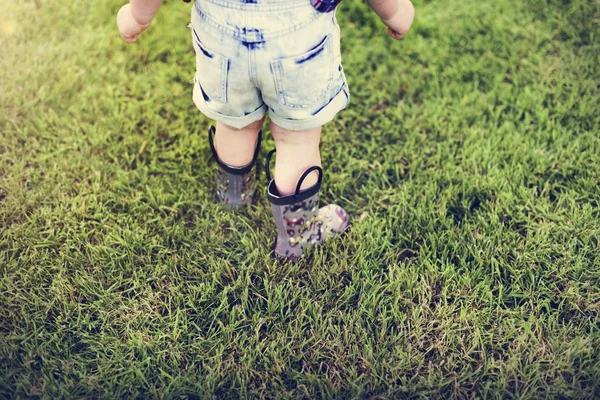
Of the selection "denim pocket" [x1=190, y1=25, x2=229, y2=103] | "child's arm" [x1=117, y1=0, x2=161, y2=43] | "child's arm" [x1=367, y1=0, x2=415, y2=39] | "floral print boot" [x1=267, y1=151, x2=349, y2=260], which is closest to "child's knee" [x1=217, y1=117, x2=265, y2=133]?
"floral print boot" [x1=267, y1=151, x2=349, y2=260]

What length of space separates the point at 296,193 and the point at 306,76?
0.44 meters

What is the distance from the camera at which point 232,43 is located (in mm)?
1429

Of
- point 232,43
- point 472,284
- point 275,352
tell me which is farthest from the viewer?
point 472,284

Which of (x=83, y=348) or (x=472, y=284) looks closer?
(x=83, y=348)

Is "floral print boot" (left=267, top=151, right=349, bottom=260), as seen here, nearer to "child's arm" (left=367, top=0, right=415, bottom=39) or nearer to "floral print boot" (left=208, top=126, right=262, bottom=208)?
"floral print boot" (left=208, top=126, right=262, bottom=208)

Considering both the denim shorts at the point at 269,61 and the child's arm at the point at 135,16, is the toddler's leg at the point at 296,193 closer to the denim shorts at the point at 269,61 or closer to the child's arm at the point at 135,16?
the denim shorts at the point at 269,61

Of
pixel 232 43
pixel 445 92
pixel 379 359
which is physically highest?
pixel 232 43

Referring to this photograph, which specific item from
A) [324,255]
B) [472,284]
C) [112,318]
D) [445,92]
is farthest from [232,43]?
[445,92]

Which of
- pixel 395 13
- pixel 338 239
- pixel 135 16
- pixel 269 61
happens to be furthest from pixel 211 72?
pixel 338 239

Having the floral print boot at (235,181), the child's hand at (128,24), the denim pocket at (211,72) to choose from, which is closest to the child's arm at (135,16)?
the child's hand at (128,24)

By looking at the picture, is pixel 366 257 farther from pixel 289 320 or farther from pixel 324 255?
pixel 289 320

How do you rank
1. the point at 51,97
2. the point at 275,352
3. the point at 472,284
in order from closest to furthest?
the point at 275,352, the point at 472,284, the point at 51,97

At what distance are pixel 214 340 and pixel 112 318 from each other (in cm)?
35

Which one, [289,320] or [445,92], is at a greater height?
[445,92]
